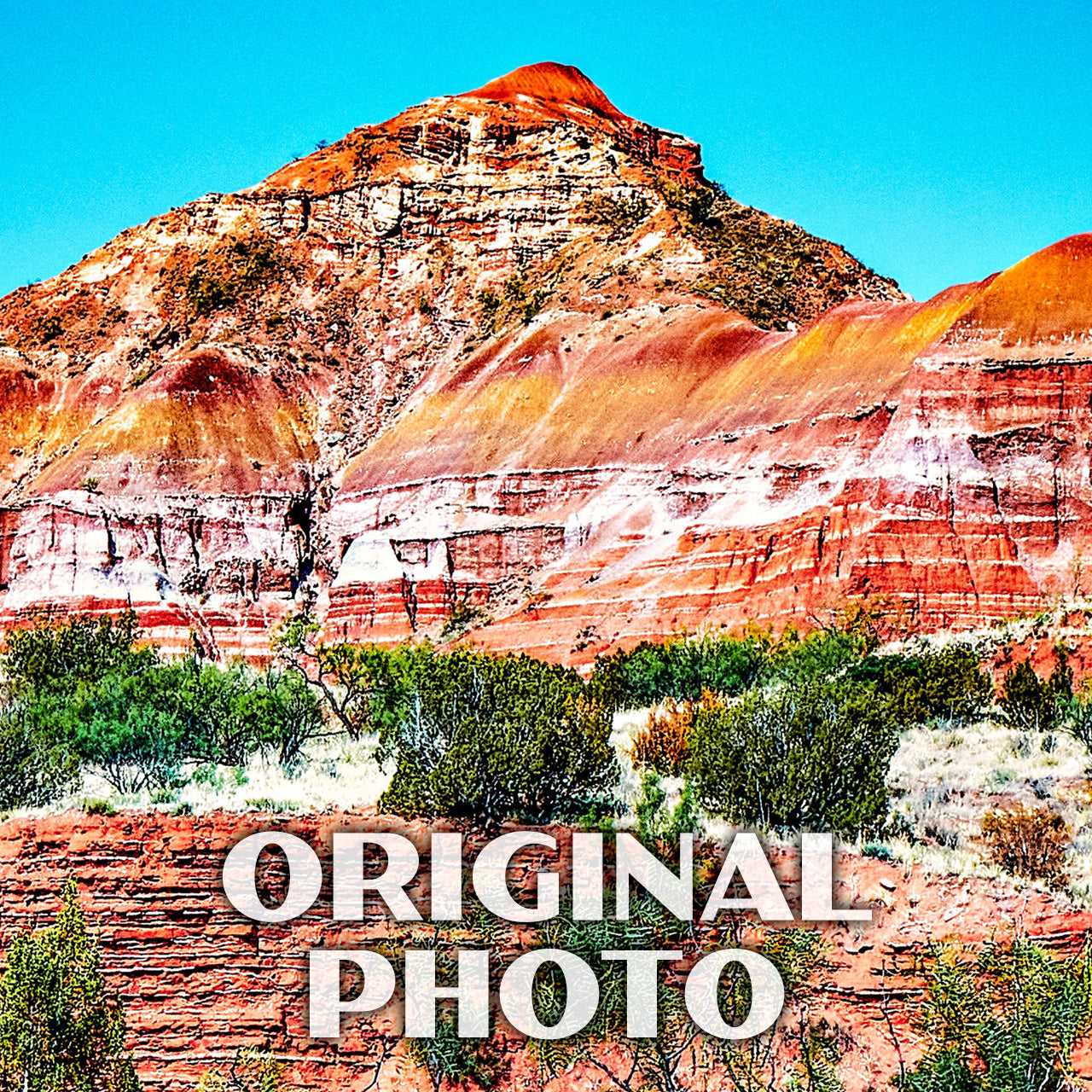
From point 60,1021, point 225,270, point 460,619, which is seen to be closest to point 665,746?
point 60,1021

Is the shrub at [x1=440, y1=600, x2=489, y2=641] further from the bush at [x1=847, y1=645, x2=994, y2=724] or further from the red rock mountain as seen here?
the bush at [x1=847, y1=645, x2=994, y2=724]

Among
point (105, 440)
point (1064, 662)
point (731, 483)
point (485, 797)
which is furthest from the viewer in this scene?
point (105, 440)

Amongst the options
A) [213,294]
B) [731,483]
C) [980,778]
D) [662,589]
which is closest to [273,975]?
[980,778]

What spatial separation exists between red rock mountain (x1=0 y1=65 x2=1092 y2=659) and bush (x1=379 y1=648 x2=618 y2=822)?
2345cm

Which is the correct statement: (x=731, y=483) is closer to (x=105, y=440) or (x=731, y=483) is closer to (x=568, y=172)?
(x=105, y=440)

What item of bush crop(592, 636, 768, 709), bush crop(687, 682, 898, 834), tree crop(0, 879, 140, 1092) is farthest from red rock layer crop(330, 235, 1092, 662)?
tree crop(0, 879, 140, 1092)

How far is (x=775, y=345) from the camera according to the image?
65250 mm

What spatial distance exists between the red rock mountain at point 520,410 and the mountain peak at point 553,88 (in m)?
16.7

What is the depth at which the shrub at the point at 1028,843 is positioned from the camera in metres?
19.5

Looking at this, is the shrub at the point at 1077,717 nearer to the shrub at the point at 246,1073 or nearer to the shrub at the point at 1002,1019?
the shrub at the point at 1002,1019

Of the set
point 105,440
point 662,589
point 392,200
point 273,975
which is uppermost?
point 392,200

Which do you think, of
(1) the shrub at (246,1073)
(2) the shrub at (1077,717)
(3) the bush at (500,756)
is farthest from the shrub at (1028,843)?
(1) the shrub at (246,1073)

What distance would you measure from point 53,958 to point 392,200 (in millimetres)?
87453

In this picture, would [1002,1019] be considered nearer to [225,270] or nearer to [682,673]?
[682,673]
